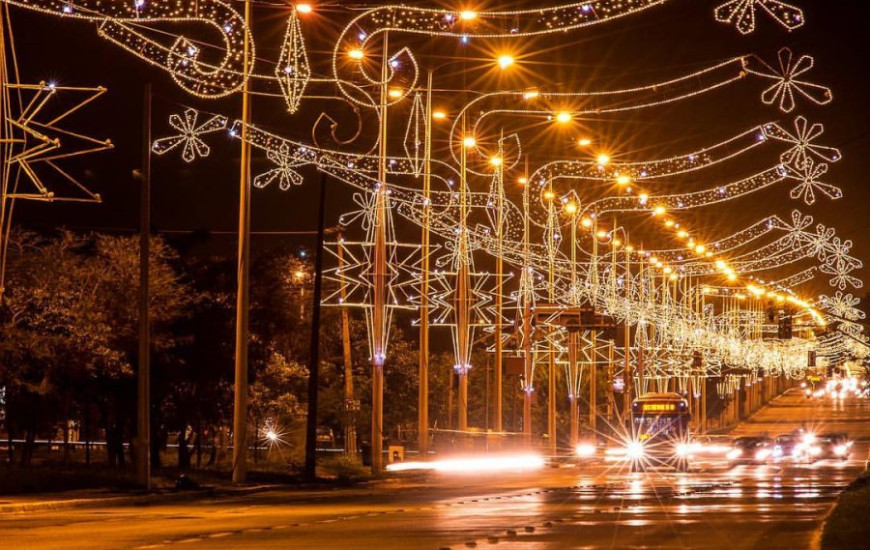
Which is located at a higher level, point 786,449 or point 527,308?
point 527,308

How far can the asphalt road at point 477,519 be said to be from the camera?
789 inches

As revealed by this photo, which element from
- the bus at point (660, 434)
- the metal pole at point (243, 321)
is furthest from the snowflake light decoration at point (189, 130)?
the bus at point (660, 434)

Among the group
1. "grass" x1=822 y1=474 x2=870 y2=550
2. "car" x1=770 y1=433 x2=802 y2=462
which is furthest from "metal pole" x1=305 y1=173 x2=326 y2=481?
"car" x1=770 y1=433 x2=802 y2=462

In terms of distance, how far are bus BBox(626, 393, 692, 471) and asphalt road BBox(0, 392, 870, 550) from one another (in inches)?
466

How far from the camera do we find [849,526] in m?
19.7

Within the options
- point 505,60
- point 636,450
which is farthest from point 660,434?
point 505,60

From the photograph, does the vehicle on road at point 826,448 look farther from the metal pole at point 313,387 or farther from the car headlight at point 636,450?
the metal pole at point 313,387

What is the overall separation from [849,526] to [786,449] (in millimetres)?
52107

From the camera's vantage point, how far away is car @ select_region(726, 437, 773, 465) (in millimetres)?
68062

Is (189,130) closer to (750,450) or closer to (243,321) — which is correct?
(243,321)

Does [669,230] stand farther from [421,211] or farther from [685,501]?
[685,501]

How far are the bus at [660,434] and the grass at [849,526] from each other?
30203 mm

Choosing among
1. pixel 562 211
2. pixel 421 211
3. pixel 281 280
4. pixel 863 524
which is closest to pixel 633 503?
pixel 863 524

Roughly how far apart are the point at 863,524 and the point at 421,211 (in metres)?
28.5
